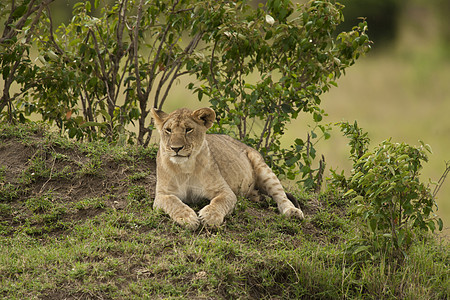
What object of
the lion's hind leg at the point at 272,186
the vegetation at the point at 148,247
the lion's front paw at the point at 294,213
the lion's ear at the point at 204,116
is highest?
the lion's ear at the point at 204,116

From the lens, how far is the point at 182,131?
5895 mm

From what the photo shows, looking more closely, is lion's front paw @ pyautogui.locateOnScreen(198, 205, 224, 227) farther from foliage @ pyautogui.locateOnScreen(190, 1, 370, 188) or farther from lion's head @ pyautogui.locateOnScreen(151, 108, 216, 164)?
foliage @ pyautogui.locateOnScreen(190, 1, 370, 188)

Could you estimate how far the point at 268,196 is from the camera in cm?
705

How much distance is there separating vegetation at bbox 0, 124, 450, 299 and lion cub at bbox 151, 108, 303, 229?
0.14 meters

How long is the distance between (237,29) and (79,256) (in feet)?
11.9

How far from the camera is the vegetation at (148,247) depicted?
487 cm

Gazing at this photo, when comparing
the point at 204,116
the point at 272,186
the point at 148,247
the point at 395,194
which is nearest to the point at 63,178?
the point at 204,116

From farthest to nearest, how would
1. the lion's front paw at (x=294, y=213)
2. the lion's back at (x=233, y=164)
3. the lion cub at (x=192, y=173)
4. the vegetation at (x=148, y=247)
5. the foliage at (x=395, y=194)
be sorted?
the lion's back at (x=233, y=164), the lion's front paw at (x=294, y=213), the lion cub at (x=192, y=173), the foliage at (x=395, y=194), the vegetation at (x=148, y=247)

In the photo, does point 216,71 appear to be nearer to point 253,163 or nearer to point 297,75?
point 297,75

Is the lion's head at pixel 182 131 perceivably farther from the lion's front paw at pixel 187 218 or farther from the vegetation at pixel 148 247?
the vegetation at pixel 148 247

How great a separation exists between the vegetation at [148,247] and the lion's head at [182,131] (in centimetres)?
64

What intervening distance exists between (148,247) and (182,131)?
116 centimetres

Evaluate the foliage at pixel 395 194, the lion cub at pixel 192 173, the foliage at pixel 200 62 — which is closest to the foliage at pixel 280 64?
the foliage at pixel 200 62

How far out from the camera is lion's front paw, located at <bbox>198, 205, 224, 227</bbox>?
5.72 m
